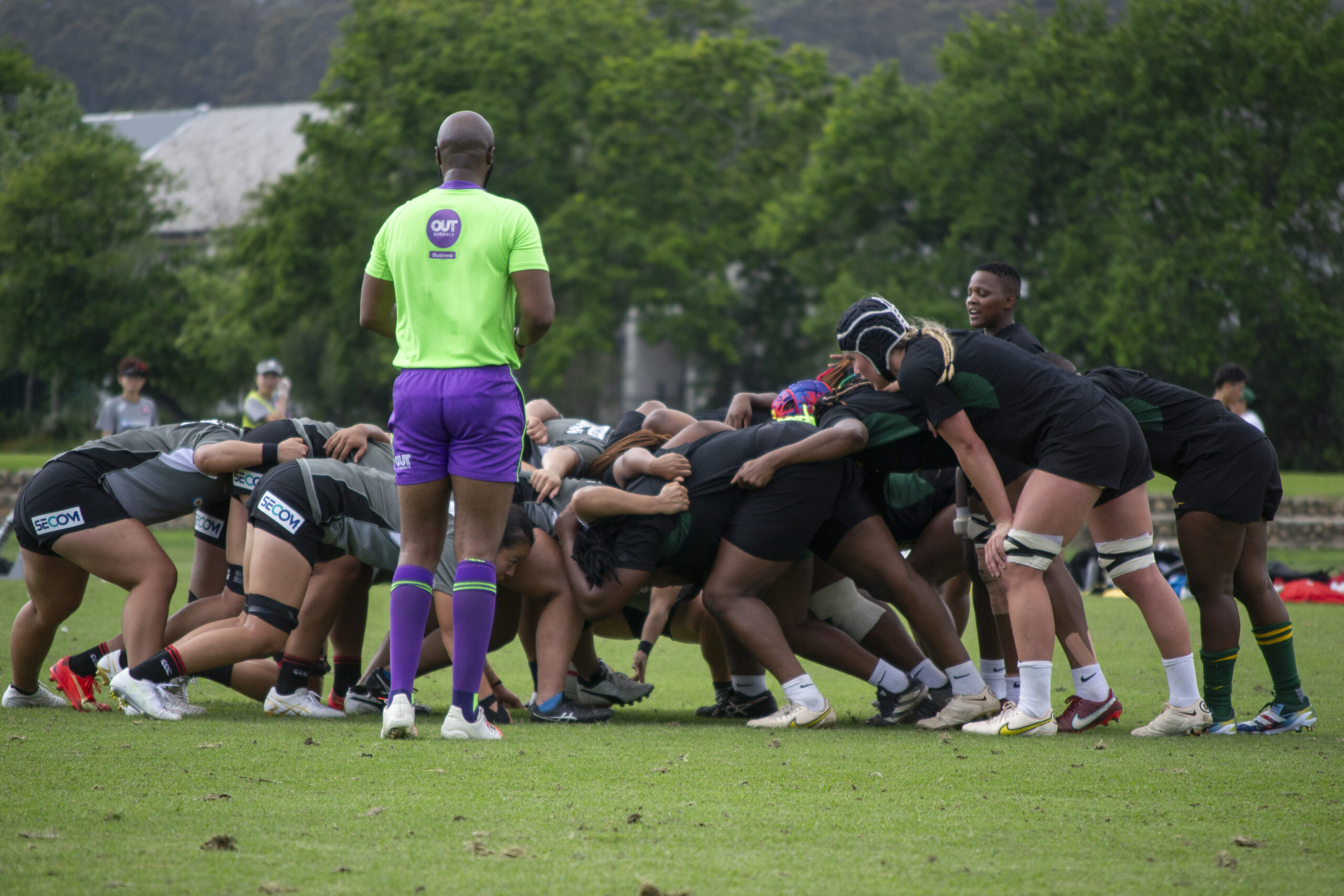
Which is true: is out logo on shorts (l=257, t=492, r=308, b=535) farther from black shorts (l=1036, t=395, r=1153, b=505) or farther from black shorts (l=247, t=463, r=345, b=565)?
black shorts (l=1036, t=395, r=1153, b=505)

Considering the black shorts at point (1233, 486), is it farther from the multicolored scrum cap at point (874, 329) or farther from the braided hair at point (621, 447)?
the braided hair at point (621, 447)

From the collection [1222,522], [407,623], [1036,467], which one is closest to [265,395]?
[407,623]

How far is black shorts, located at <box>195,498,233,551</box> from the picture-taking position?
5977 millimetres

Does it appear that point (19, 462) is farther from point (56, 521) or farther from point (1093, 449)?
point (1093, 449)

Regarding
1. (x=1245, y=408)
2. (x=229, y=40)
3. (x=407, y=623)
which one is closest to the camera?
(x=407, y=623)

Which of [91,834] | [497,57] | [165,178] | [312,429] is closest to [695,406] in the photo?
[497,57]

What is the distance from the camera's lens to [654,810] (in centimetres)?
334

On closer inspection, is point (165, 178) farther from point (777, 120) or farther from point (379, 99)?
point (777, 120)

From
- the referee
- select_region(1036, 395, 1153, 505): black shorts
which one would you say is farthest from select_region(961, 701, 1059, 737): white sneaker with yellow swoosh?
the referee

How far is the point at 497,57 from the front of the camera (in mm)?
30719

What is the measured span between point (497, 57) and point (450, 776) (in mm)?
29146

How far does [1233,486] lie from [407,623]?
3215 mm

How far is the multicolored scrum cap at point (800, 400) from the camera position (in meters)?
6.22

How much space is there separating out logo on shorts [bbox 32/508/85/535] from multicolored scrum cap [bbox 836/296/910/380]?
10.6ft
